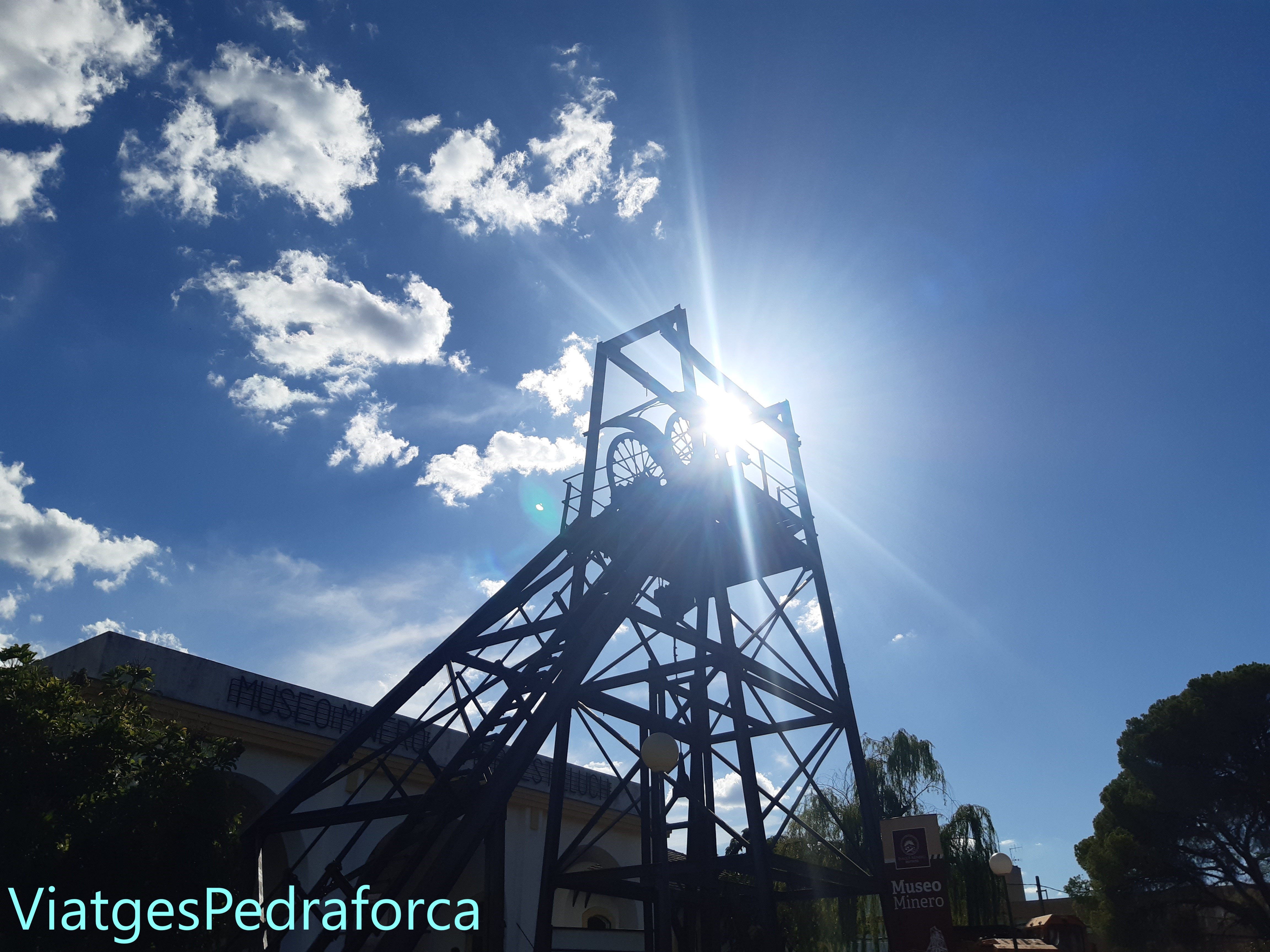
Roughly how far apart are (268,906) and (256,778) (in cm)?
583

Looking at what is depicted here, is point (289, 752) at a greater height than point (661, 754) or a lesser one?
greater

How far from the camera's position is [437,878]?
7.10m

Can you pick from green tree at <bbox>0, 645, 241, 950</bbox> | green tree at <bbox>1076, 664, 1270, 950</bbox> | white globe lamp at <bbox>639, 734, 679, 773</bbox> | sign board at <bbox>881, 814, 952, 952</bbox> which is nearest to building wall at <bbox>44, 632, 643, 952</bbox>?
green tree at <bbox>0, 645, 241, 950</bbox>

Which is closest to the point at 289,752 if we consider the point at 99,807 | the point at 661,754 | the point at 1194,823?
the point at 99,807

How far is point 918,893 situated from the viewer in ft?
37.6

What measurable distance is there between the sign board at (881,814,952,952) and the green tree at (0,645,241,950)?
336 inches

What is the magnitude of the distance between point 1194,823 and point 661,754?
28352 millimetres

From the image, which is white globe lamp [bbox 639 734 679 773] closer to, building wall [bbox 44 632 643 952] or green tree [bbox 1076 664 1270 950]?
building wall [bbox 44 632 643 952]

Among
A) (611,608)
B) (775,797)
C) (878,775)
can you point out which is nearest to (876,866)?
(775,797)

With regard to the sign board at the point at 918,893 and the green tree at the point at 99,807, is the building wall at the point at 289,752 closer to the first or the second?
the green tree at the point at 99,807

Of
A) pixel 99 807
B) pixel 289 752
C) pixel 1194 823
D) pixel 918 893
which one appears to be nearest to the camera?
pixel 99 807

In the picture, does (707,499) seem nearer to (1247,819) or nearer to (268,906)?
(268,906)

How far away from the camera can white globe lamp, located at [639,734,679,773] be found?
9.02 meters

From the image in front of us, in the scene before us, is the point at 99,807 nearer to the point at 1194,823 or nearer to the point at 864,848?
the point at 864,848
